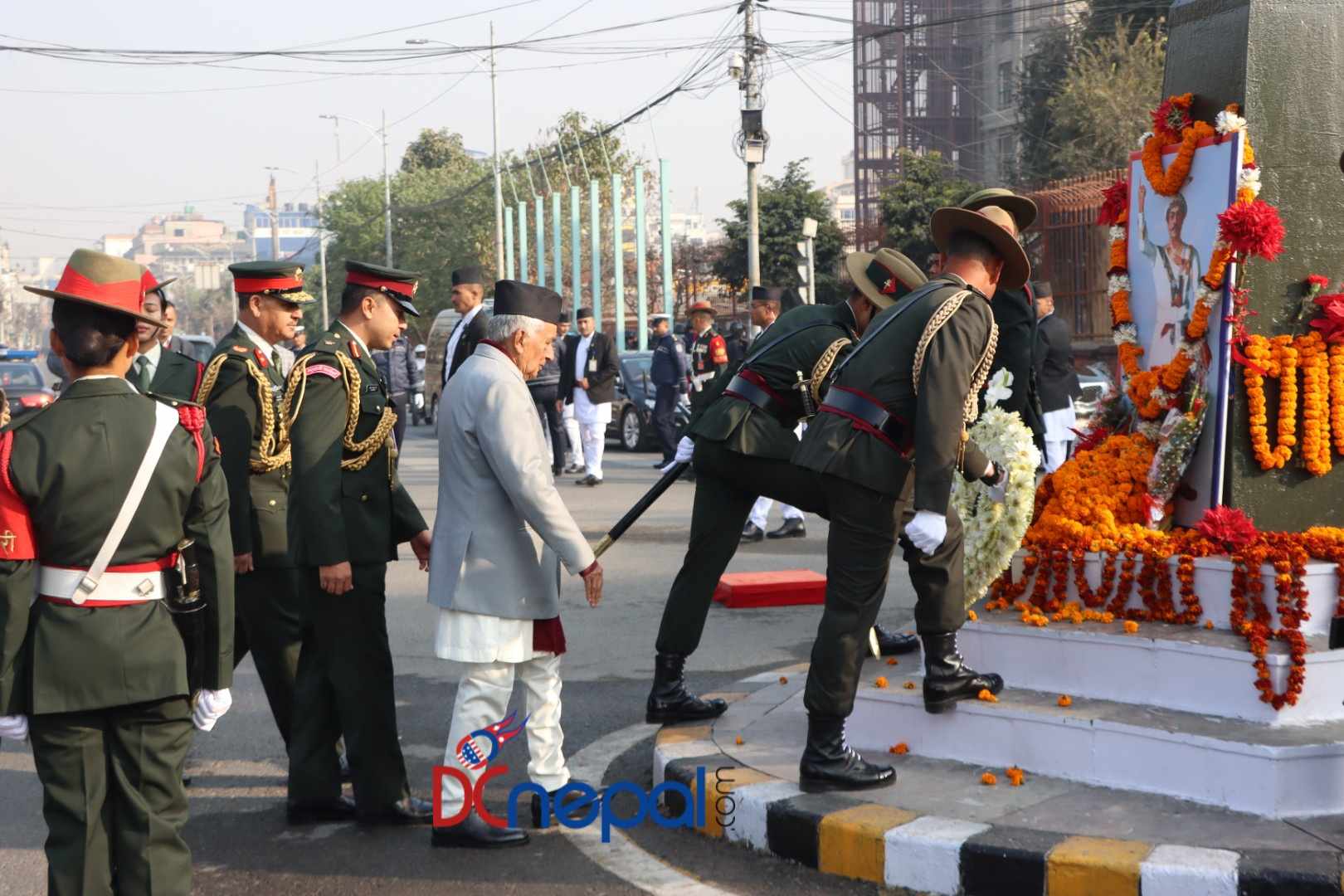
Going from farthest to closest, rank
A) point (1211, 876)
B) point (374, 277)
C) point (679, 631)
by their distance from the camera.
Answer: point (679, 631)
point (374, 277)
point (1211, 876)

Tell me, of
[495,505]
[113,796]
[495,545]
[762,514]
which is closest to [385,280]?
[495,505]

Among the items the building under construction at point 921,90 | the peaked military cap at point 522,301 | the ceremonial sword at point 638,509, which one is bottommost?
the ceremonial sword at point 638,509

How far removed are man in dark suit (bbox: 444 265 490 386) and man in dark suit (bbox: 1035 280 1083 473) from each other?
15.3ft

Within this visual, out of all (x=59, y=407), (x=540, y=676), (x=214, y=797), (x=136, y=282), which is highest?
(x=136, y=282)

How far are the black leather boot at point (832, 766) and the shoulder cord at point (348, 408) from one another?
Answer: 1.79 m

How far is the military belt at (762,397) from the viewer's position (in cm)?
624

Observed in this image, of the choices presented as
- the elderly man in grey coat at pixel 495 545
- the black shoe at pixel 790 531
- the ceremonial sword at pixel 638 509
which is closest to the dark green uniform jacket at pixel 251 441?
the elderly man in grey coat at pixel 495 545

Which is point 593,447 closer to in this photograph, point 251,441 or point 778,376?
point 778,376

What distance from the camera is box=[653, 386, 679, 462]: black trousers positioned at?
17547mm

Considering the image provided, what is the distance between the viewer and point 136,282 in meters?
3.83

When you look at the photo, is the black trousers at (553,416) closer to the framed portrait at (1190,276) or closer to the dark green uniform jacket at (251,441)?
the framed portrait at (1190,276)

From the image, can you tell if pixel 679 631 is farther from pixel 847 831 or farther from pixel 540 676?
pixel 847 831

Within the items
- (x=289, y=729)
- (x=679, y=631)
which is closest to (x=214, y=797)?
(x=289, y=729)

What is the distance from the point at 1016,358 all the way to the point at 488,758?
3646 millimetres
